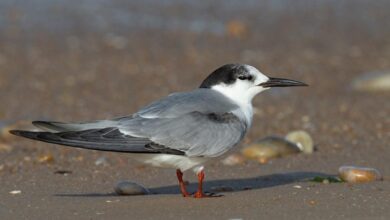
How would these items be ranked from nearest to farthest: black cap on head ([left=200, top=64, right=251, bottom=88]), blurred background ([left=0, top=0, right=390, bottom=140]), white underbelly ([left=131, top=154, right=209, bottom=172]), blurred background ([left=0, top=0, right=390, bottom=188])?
white underbelly ([left=131, top=154, right=209, bottom=172]), black cap on head ([left=200, top=64, right=251, bottom=88]), blurred background ([left=0, top=0, right=390, bottom=188]), blurred background ([left=0, top=0, right=390, bottom=140])

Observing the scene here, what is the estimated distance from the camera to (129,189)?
229 inches

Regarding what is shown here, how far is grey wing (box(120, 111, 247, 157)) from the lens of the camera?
556 centimetres

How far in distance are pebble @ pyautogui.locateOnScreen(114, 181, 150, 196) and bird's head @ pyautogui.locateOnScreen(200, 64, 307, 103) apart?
78 centimetres

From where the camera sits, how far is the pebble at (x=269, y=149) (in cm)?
708

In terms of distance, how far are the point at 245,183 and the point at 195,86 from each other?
3.99 m

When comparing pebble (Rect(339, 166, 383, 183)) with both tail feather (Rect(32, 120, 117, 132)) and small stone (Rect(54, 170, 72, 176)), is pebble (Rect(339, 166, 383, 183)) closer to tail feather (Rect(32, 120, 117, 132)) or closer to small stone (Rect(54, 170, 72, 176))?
tail feather (Rect(32, 120, 117, 132))

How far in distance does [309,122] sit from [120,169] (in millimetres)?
2384

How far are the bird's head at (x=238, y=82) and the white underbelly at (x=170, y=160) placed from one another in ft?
1.76

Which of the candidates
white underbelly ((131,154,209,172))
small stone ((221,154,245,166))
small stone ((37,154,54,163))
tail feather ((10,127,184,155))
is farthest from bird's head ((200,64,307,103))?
small stone ((37,154,54,163))

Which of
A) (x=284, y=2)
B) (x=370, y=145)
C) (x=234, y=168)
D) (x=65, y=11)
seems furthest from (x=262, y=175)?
(x=284, y=2)

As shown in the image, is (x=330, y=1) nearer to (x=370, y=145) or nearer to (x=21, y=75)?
(x=21, y=75)

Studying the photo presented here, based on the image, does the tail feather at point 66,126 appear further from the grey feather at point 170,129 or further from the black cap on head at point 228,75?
the black cap on head at point 228,75

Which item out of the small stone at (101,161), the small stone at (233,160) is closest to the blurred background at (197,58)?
the small stone at (101,161)

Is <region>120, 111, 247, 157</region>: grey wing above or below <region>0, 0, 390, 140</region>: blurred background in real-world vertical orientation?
below
